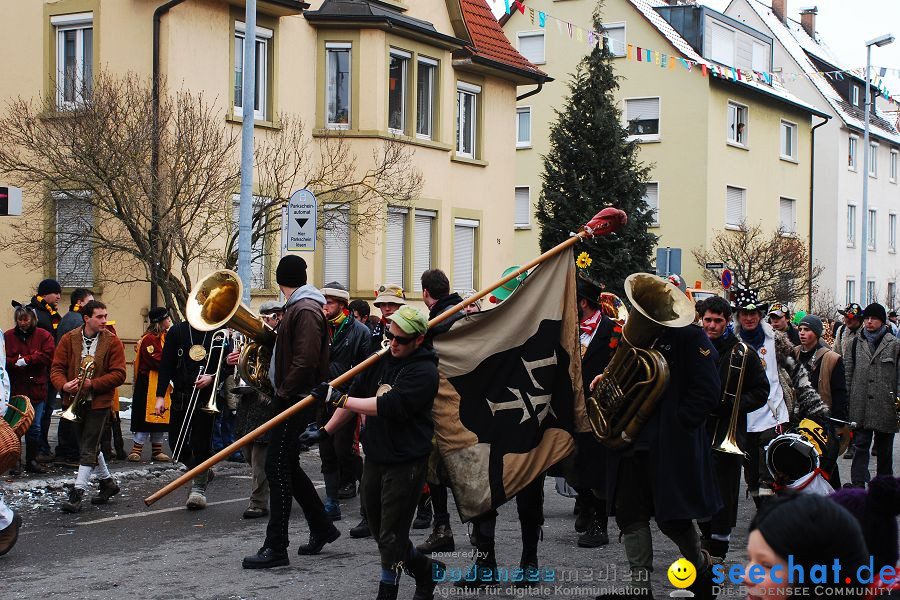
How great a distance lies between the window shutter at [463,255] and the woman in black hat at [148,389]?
12.2 m

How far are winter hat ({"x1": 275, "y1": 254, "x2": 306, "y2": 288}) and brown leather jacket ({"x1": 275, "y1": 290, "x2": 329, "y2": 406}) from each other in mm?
228

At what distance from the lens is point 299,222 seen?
14258 millimetres

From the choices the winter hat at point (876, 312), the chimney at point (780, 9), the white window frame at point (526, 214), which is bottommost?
the winter hat at point (876, 312)

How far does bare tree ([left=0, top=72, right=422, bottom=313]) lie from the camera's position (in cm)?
1553

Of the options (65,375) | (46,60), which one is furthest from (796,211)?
(65,375)

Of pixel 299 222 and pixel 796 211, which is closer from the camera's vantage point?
pixel 299 222

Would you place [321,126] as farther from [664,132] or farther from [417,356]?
[664,132]

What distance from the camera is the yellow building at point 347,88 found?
1852cm

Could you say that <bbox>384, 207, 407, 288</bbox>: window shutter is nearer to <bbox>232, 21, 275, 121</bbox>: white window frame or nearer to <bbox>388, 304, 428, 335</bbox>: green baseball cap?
<bbox>232, 21, 275, 121</bbox>: white window frame

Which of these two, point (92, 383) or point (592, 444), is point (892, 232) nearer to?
point (92, 383)

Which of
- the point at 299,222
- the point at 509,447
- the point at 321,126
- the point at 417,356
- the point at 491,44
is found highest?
the point at 491,44

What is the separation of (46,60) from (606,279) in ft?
54.1

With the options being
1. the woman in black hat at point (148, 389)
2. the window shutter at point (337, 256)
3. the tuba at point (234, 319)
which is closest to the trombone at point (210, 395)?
the woman in black hat at point (148, 389)

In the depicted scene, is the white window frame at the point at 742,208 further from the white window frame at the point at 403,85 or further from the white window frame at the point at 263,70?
the white window frame at the point at 263,70
